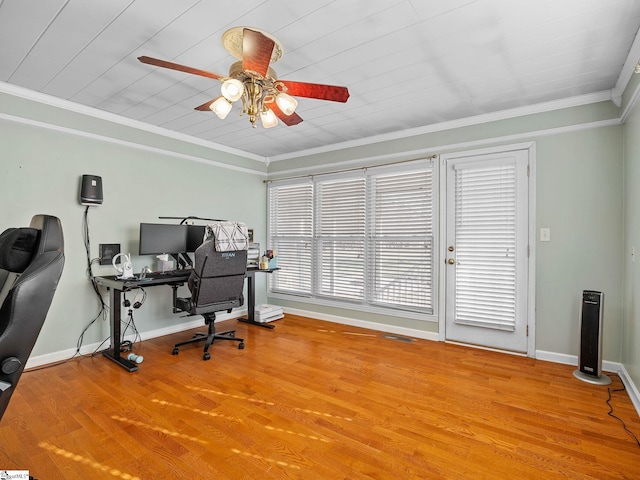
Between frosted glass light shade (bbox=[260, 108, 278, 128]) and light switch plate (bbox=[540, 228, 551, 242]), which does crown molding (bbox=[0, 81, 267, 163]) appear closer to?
frosted glass light shade (bbox=[260, 108, 278, 128])

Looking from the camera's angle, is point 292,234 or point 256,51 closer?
point 256,51

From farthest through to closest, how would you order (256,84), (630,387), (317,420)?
1. (630,387)
2. (317,420)
3. (256,84)

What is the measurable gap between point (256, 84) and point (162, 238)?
2.35m

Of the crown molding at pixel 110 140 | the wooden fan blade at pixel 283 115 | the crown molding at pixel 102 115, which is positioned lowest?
the wooden fan blade at pixel 283 115

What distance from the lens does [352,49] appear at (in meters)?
2.23

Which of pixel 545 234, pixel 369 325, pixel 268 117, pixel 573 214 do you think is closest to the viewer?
pixel 268 117

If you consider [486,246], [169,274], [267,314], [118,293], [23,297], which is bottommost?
[267,314]

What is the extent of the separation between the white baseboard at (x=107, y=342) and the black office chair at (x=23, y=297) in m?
2.44

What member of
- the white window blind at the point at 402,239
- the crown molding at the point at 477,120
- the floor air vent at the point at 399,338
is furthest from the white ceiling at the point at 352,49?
the floor air vent at the point at 399,338

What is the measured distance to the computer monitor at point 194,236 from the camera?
392 cm

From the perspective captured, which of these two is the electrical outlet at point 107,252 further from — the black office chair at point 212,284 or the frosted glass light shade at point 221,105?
the frosted glass light shade at point 221,105

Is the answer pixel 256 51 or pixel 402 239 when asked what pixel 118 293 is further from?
pixel 402 239

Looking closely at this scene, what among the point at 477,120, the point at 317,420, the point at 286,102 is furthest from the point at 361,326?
the point at 286,102

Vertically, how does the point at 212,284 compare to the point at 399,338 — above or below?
above
